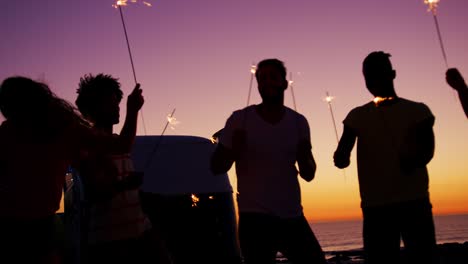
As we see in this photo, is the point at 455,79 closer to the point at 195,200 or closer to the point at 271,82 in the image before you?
the point at 271,82

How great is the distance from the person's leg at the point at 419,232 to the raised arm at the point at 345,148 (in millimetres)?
630

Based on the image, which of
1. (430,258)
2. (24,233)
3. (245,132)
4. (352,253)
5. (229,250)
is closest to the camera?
(24,233)

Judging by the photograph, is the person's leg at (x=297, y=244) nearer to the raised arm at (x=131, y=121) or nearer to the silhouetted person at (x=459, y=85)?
the raised arm at (x=131, y=121)

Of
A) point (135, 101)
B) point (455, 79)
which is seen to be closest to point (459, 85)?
point (455, 79)

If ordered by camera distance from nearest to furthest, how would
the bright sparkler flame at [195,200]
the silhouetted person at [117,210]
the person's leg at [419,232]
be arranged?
the silhouetted person at [117,210], the person's leg at [419,232], the bright sparkler flame at [195,200]

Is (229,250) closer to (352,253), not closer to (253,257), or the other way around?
(253,257)

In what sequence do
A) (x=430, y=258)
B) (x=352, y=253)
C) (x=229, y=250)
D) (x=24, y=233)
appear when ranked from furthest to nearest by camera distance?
(x=352, y=253) → (x=229, y=250) → (x=430, y=258) → (x=24, y=233)

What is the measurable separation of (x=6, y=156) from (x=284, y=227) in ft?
6.78

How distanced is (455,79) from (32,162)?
10.00 feet

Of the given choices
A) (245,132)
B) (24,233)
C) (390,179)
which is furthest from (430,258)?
(24,233)

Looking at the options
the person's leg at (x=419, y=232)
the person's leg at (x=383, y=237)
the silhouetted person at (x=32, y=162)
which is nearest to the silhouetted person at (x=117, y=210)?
the silhouetted person at (x=32, y=162)

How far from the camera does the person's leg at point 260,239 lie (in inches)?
168

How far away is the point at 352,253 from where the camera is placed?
15.1m

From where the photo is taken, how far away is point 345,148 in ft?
15.1
